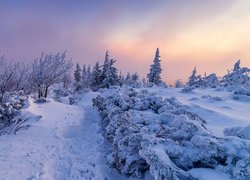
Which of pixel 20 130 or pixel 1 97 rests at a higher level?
pixel 1 97

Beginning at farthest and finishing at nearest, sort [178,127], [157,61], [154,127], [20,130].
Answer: [157,61] → [20,130] → [154,127] → [178,127]

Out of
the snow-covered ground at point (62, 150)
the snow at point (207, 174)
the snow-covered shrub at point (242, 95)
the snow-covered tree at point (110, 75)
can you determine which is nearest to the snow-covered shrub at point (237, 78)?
the snow-covered shrub at point (242, 95)

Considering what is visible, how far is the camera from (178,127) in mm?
5594

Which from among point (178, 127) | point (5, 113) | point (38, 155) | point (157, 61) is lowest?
point (38, 155)

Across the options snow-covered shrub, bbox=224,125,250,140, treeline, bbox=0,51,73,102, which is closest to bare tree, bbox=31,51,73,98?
treeline, bbox=0,51,73,102

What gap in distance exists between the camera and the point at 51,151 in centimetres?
745

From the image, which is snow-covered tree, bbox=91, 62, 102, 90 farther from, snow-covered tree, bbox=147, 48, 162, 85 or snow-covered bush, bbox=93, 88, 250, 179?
snow-covered bush, bbox=93, 88, 250, 179

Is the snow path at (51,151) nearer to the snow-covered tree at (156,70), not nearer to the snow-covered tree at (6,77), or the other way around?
the snow-covered tree at (6,77)

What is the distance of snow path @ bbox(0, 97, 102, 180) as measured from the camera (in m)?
6.00

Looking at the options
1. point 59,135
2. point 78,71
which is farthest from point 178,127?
point 78,71

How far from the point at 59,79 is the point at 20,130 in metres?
14.0

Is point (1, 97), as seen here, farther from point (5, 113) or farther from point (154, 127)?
point (154, 127)

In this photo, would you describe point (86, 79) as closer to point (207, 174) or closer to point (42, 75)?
point (42, 75)

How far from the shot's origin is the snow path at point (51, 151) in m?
6.00
